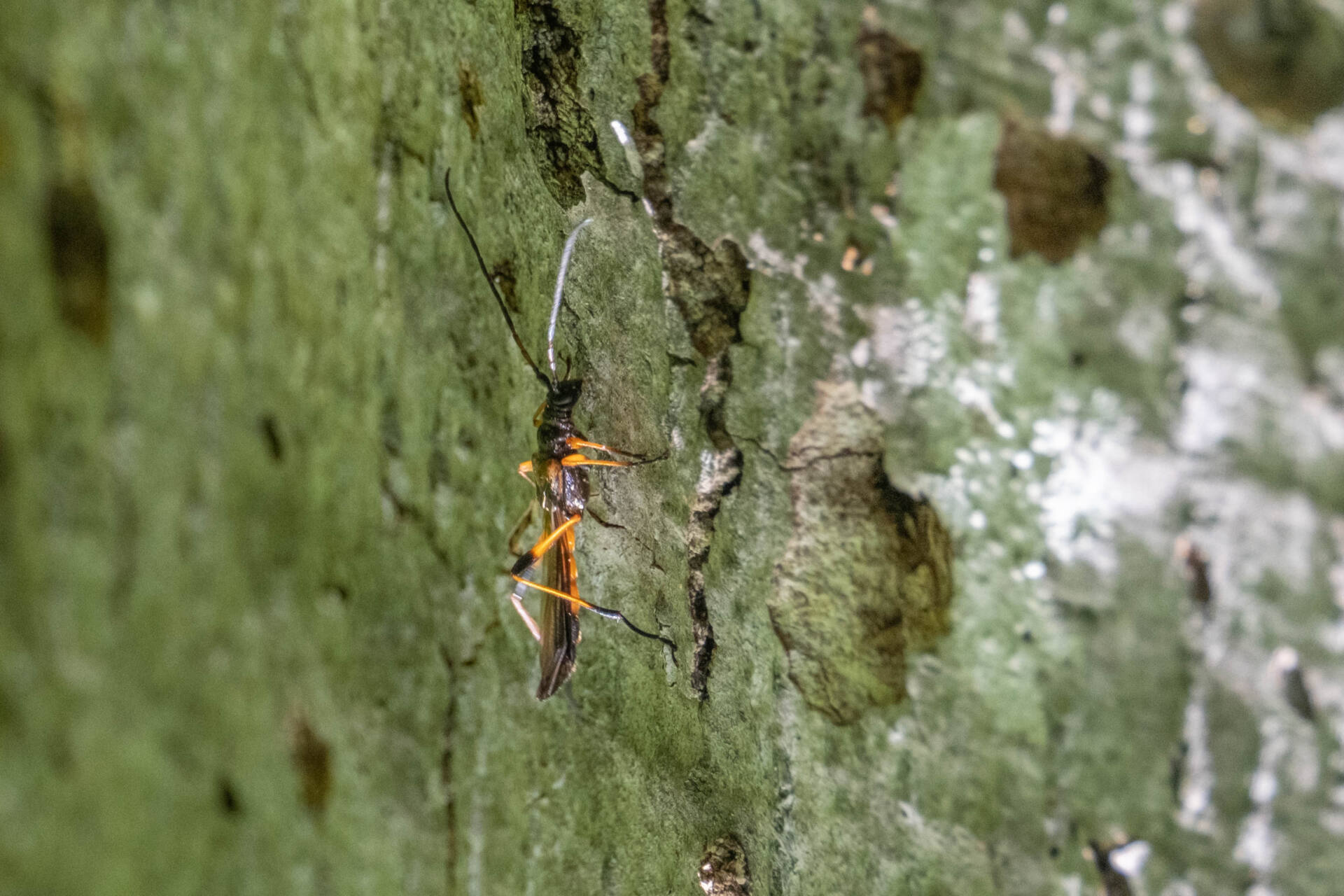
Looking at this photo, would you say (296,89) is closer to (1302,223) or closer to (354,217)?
(354,217)

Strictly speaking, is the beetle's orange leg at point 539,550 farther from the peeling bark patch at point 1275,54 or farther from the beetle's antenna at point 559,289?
the peeling bark patch at point 1275,54

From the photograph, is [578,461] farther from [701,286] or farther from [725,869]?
[725,869]

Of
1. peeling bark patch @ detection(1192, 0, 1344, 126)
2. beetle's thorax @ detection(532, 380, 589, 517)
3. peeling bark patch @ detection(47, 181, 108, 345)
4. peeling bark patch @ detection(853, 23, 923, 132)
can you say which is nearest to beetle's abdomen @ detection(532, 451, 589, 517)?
beetle's thorax @ detection(532, 380, 589, 517)

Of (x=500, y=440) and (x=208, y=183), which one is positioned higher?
(x=208, y=183)

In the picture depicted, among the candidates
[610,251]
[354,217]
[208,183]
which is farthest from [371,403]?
[610,251]

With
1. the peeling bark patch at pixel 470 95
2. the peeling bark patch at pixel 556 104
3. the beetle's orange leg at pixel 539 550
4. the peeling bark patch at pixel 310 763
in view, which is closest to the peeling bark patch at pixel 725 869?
the beetle's orange leg at pixel 539 550

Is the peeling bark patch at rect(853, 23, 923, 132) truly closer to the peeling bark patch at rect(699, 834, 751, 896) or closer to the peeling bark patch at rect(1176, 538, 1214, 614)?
the peeling bark patch at rect(1176, 538, 1214, 614)
